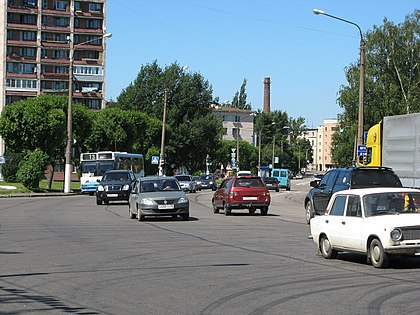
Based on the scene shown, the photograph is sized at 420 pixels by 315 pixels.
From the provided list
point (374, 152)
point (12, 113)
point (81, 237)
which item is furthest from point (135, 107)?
point (81, 237)

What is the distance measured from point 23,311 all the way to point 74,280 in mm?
2785

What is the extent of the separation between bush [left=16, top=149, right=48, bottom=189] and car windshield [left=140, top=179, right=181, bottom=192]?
28.3 m

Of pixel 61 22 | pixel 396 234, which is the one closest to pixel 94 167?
pixel 396 234

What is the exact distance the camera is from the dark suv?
75.3 ft

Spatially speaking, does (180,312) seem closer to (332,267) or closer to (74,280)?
(74,280)

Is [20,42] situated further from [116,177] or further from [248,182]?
[248,182]

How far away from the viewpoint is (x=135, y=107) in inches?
4126

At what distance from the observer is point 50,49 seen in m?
115

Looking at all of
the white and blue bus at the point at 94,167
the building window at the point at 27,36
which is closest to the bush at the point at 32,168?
the white and blue bus at the point at 94,167

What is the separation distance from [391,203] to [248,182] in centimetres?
1742

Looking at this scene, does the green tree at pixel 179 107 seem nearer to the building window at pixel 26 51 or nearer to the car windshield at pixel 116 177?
the building window at pixel 26 51

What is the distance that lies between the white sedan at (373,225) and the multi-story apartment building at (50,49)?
9982cm

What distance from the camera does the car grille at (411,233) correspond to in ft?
43.3

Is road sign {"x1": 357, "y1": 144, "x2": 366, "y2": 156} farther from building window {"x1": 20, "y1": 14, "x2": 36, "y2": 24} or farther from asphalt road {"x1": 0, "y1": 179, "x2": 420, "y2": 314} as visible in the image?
building window {"x1": 20, "y1": 14, "x2": 36, "y2": 24}
